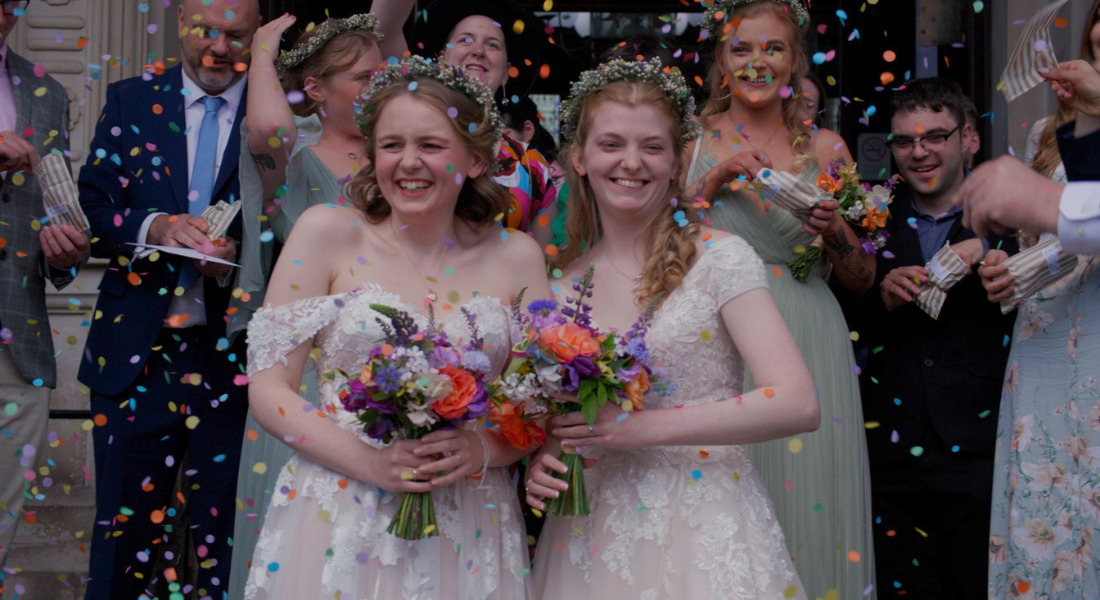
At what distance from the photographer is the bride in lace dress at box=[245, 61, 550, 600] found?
274 cm

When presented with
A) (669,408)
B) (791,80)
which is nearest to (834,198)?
(791,80)

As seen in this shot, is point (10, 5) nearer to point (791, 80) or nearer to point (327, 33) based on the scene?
point (327, 33)

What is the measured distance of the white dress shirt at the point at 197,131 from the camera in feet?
12.9

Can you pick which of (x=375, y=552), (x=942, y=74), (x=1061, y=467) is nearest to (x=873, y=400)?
(x=1061, y=467)

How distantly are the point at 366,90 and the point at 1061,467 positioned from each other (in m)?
2.45

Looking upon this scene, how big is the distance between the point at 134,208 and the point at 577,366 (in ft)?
7.28

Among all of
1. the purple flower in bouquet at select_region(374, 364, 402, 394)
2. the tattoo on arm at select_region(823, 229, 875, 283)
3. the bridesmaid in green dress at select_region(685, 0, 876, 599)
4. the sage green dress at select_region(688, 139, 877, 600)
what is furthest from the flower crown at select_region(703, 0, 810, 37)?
the purple flower in bouquet at select_region(374, 364, 402, 394)

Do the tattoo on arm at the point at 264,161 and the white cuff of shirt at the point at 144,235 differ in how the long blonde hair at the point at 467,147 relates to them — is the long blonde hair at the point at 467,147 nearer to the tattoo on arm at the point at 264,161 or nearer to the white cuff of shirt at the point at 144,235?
the tattoo on arm at the point at 264,161

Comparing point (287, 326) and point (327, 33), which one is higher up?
point (327, 33)

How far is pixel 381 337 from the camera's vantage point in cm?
282

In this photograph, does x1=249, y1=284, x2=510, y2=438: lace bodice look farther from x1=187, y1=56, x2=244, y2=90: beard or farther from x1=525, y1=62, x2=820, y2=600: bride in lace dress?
x1=187, y1=56, x2=244, y2=90: beard

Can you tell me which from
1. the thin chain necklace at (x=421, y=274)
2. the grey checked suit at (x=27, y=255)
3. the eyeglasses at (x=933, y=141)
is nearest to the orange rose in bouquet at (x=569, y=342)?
the thin chain necklace at (x=421, y=274)

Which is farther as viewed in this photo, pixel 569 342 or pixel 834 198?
pixel 834 198

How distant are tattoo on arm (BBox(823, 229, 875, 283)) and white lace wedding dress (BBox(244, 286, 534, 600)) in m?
1.50
